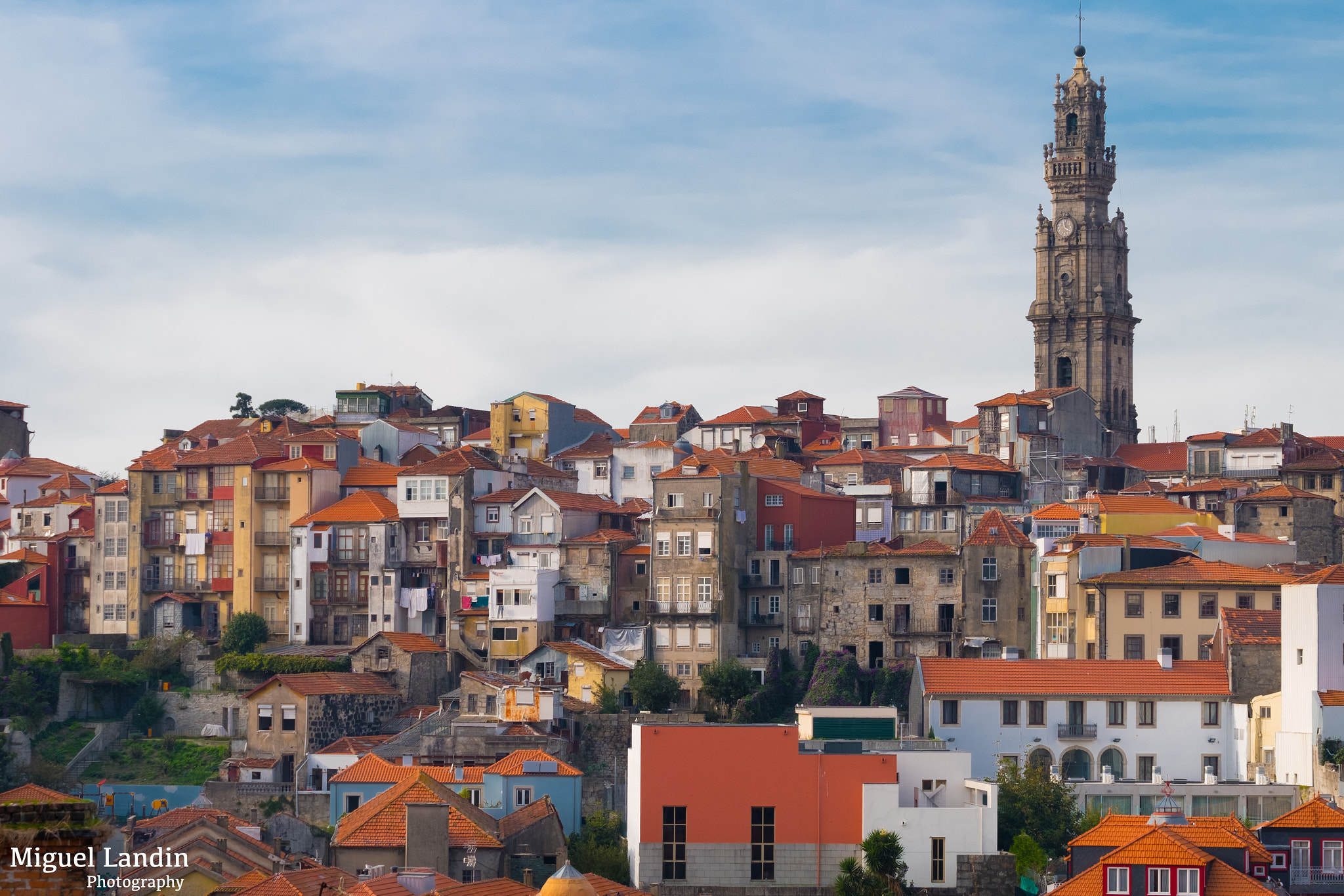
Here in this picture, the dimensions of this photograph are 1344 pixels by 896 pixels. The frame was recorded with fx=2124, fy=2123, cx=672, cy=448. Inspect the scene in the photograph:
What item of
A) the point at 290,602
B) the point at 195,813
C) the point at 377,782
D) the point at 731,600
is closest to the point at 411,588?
the point at 290,602

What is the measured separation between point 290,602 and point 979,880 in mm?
38168

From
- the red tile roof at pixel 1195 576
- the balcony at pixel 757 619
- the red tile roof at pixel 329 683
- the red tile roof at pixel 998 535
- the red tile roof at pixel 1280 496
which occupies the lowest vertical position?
the red tile roof at pixel 329 683

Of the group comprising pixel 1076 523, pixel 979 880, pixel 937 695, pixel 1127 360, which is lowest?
pixel 979 880

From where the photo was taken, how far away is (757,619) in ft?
269

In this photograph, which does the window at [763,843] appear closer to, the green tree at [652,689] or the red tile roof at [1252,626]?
the green tree at [652,689]

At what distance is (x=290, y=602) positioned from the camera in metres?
87.2

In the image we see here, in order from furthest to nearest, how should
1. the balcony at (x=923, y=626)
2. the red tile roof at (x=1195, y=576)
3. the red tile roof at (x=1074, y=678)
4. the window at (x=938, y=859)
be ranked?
the balcony at (x=923, y=626) < the red tile roof at (x=1195, y=576) < the red tile roof at (x=1074, y=678) < the window at (x=938, y=859)

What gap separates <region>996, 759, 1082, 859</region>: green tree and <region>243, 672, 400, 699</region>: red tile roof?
25.8 m

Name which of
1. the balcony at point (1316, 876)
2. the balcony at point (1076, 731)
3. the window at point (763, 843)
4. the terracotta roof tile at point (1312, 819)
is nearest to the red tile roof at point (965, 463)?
the balcony at point (1076, 731)

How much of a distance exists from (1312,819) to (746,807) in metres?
16.1

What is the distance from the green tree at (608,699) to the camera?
75.3 metres

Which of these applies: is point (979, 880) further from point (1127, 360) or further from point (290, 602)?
point (1127, 360)

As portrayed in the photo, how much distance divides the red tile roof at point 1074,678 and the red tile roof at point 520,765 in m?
12.0

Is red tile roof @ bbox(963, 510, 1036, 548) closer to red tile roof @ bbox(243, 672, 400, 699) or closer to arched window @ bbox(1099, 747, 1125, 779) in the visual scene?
arched window @ bbox(1099, 747, 1125, 779)
